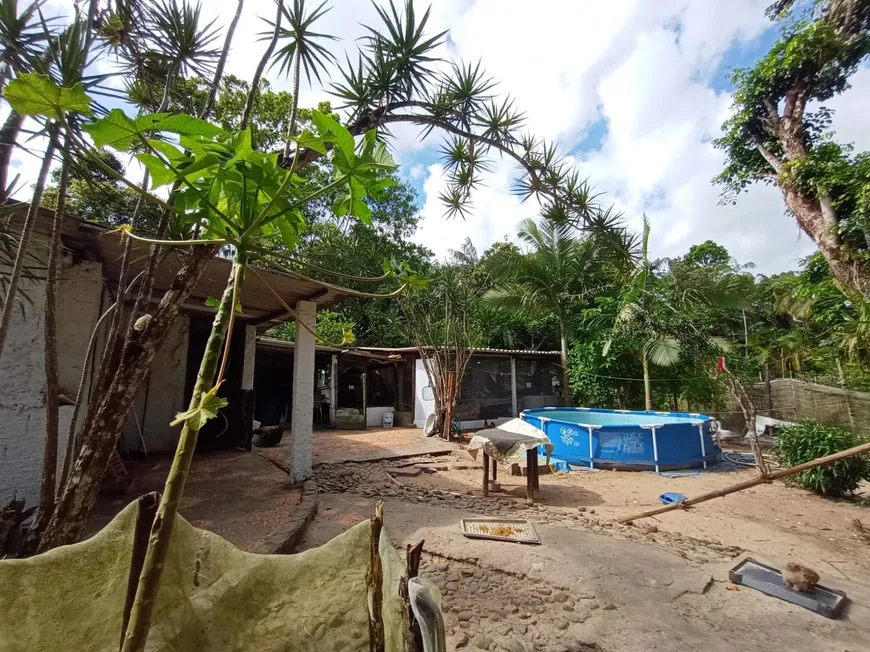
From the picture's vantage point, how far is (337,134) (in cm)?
81

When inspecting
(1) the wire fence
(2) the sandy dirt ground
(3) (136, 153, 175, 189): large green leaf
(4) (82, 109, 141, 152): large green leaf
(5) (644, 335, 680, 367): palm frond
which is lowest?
(2) the sandy dirt ground

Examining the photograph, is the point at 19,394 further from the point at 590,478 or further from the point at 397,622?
the point at 590,478

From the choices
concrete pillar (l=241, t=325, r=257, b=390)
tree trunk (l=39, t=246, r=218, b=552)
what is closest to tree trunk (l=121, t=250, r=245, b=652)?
tree trunk (l=39, t=246, r=218, b=552)

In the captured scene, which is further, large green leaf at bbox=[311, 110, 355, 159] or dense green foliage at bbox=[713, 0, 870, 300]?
dense green foliage at bbox=[713, 0, 870, 300]

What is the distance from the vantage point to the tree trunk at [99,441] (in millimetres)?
2102

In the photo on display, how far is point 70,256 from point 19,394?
1.55 m

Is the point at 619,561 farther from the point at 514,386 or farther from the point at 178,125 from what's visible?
the point at 514,386

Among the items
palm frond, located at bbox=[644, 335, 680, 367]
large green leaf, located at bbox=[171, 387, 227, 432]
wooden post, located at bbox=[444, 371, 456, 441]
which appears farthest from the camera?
wooden post, located at bbox=[444, 371, 456, 441]

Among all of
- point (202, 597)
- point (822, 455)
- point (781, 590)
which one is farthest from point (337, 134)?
point (822, 455)

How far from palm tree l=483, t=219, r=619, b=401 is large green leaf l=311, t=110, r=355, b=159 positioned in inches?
512

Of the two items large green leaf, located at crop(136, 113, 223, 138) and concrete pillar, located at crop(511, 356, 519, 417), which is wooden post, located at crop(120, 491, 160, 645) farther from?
concrete pillar, located at crop(511, 356, 519, 417)

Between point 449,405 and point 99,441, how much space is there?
32.6ft

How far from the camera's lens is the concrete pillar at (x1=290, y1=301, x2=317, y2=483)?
19.7ft

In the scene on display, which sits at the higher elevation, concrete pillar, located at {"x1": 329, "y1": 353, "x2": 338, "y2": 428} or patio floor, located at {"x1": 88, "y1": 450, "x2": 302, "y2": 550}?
concrete pillar, located at {"x1": 329, "y1": 353, "x2": 338, "y2": 428}
